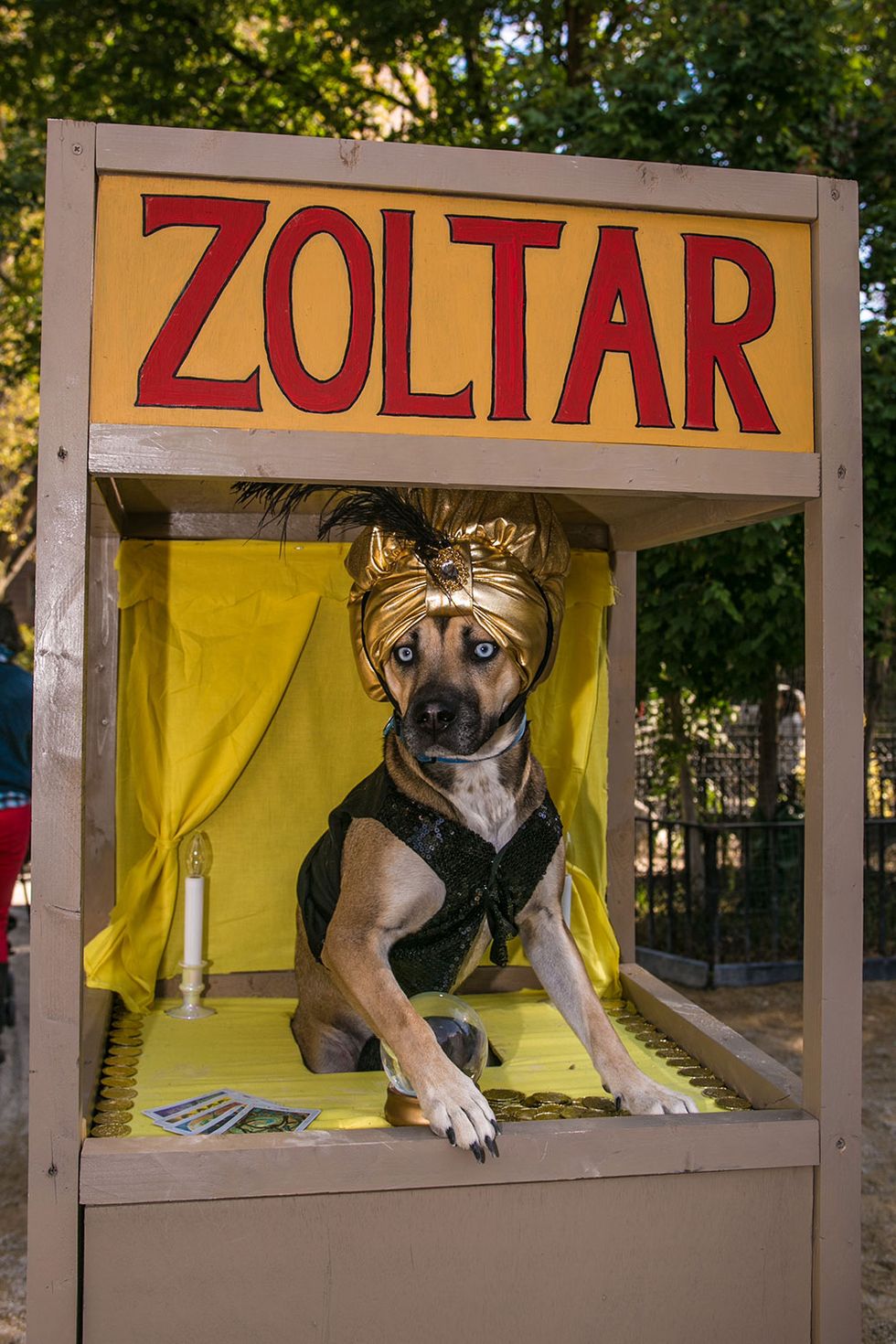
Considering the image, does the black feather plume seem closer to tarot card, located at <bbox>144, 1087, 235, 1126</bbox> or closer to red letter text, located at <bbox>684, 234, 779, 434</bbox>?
red letter text, located at <bbox>684, 234, 779, 434</bbox>

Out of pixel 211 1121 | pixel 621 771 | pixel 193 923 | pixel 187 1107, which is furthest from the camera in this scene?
pixel 621 771

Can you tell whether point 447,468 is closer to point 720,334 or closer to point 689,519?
point 720,334

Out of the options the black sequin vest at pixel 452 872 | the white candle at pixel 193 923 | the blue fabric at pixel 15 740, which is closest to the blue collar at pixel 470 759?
the black sequin vest at pixel 452 872

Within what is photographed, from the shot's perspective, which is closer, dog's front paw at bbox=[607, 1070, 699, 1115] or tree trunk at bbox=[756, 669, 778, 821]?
dog's front paw at bbox=[607, 1070, 699, 1115]

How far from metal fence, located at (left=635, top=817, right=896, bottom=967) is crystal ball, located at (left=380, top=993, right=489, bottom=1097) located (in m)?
4.08

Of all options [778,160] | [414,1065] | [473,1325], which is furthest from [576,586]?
[778,160]

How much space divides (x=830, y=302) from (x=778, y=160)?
4608mm

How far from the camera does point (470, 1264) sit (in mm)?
2301

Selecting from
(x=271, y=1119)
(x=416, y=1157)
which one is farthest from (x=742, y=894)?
(x=416, y=1157)

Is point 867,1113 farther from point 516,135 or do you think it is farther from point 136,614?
point 516,135

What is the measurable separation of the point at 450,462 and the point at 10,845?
3.19 m

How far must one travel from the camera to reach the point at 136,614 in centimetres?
359

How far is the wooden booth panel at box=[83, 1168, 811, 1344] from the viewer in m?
2.21

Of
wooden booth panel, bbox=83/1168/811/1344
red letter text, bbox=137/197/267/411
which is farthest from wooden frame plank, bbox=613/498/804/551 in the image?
wooden booth panel, bbox=83/1168/811/1344
